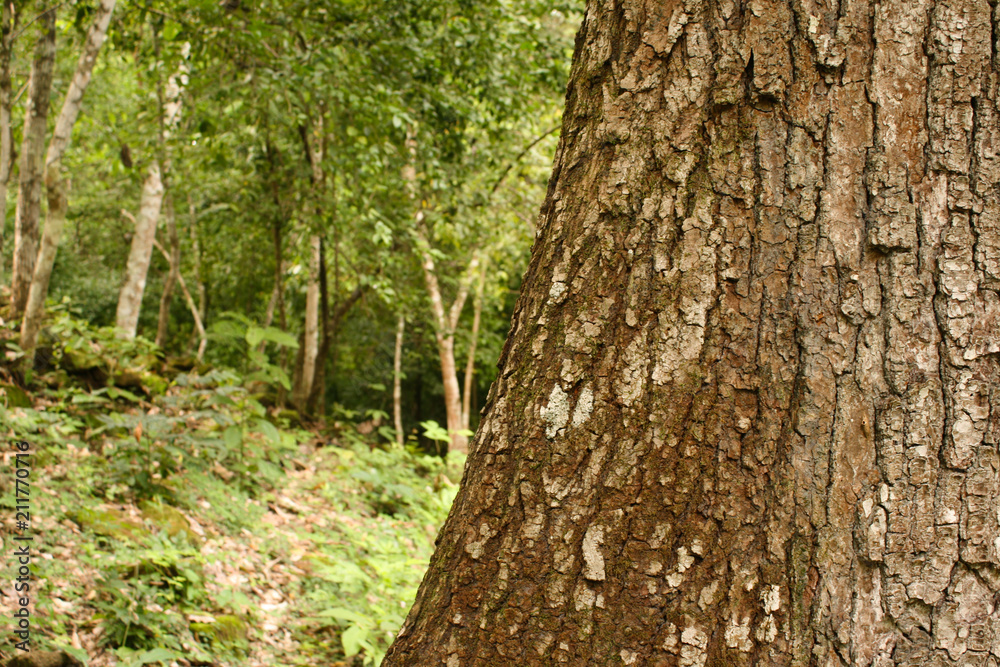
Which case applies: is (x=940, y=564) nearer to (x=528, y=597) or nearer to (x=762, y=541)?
(x=762, y=541)

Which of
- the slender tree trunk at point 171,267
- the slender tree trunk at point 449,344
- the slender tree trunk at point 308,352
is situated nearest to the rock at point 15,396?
the slender tree trunk at point 308,352

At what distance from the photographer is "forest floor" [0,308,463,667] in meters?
2.49

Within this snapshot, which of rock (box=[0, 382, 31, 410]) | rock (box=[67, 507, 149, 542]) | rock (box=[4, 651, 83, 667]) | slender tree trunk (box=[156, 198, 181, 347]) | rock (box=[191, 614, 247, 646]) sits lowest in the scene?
rock (box=[191, 614, 247, 646])

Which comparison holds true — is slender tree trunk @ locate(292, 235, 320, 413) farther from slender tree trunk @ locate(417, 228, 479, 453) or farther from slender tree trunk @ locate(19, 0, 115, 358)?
slender tree trunk @ locate(19, 0, 115, 358)

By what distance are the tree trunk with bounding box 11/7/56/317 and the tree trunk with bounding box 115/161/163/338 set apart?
2190 millimetres

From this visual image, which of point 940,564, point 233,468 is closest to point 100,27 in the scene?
point 233,468

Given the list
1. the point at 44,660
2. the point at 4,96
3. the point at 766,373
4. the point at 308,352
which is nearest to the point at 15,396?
the point at 4,96

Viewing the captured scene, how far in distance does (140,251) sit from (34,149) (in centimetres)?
A: 310

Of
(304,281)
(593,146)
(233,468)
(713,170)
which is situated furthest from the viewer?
(304,281)

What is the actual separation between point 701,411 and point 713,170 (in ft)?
1.32

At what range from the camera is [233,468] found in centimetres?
485

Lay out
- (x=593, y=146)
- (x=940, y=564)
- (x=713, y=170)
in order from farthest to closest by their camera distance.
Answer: (x=593, y=146) → (x=713, y=170) → (x=940, y=564)

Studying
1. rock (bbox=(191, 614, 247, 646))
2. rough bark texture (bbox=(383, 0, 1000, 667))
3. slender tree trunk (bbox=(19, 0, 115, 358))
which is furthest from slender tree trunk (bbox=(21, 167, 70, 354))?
rough bark texture (bbox=(383, 0, 1000, 667))

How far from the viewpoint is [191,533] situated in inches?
138
